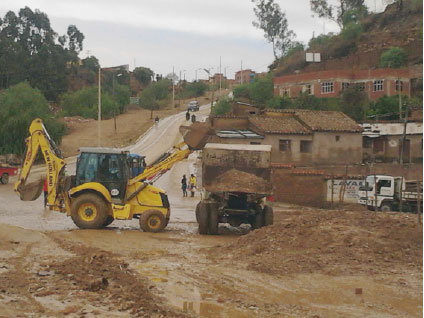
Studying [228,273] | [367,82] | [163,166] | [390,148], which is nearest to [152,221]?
[163,166]

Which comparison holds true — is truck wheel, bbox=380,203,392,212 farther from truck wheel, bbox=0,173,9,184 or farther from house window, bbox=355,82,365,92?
house window, bbox=355,82,365,92

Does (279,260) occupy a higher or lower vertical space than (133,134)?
lower

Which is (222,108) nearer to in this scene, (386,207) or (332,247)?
(386,207)

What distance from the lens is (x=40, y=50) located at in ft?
319

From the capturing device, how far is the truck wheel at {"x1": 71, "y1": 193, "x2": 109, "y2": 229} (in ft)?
62.6

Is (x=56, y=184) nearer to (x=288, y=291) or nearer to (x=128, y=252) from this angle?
(x=128, y=252)

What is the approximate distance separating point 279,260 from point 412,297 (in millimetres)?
3280

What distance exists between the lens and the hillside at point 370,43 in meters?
69.2

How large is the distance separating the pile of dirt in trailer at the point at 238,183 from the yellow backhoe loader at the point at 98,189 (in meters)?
1.77

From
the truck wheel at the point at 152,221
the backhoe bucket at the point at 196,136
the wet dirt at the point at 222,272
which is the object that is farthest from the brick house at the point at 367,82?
the wet dirt at the point at 222,272

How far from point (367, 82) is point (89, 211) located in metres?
46.5

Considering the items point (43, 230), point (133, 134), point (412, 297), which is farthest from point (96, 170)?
point (133, 134)

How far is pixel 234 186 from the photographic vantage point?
18.9 meters

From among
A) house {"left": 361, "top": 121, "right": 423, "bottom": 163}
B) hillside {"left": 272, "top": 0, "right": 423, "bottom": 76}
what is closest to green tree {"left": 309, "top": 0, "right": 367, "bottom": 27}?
hillside {"left": 272, "top": 0, "right": 423, "bottom": 76}
